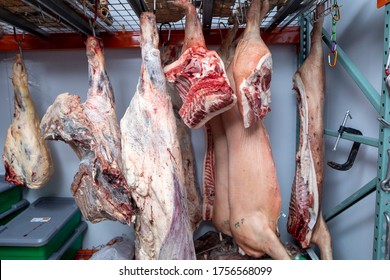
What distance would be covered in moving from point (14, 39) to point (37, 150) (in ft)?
1.73

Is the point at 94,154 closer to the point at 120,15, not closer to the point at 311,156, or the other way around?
the point at 120,15

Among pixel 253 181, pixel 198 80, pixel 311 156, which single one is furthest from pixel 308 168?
pixel 198 80

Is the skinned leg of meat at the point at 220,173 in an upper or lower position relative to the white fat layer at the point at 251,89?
lower

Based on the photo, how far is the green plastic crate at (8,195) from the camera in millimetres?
1216

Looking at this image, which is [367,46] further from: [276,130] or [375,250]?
[375,250]

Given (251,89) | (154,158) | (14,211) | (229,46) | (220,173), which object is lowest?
(14,211)

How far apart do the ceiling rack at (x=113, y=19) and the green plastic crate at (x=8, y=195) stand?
615 mm

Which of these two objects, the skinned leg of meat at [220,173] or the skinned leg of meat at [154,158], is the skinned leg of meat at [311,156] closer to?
the skinned leg of meat at [220,173]

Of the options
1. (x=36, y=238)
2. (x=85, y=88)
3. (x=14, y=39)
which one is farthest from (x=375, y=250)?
(x=14, y=39)

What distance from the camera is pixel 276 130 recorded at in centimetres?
131

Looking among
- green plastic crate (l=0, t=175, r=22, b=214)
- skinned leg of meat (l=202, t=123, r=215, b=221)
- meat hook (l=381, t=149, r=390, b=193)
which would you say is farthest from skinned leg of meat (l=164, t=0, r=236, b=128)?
green plastic crate (l=0, t=175, r=22, b=214)

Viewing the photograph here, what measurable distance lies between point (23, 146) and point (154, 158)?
64cm

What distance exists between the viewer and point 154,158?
78 cm

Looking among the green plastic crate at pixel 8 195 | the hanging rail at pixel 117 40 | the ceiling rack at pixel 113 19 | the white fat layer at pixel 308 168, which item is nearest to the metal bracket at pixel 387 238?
the white fat layer at pixel 308 168
